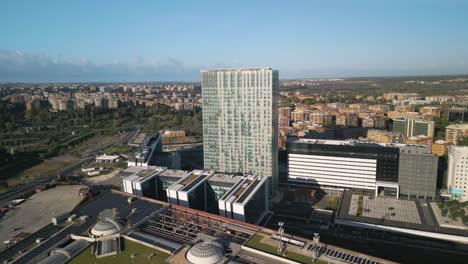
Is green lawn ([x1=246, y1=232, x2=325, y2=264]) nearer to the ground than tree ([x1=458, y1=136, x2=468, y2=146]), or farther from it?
nearer to the ground

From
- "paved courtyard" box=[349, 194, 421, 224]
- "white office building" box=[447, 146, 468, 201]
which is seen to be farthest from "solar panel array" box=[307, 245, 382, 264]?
"white office building" box=[447, 146, 468, 201]

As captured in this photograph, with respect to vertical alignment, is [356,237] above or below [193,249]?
below

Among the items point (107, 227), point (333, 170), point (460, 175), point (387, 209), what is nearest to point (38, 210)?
point (107, 227)

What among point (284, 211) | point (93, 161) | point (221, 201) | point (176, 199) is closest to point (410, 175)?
point (284, 211)

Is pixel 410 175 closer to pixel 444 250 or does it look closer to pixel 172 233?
pixel 444 250

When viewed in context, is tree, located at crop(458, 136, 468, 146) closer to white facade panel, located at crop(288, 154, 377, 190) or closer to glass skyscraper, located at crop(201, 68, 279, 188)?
white facade panel, located at crop(288, 154, 377, 190)

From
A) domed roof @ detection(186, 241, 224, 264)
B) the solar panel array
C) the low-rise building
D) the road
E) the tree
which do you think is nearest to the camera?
the solar panel array
